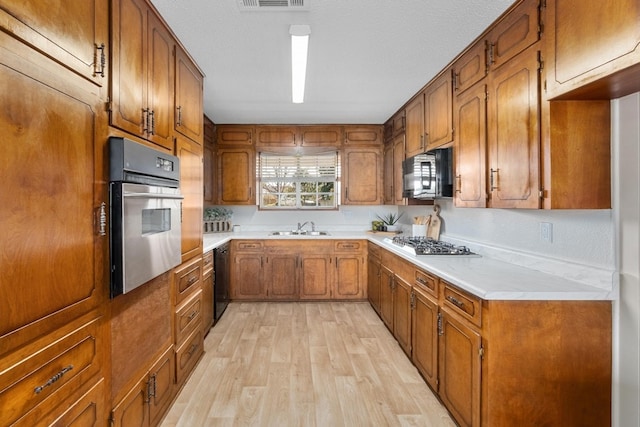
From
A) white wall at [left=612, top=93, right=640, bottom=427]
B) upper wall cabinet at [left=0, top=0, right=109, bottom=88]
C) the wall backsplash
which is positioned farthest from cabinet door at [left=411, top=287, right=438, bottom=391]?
upper wall cabinet at [left=0, top=0, right=109, bottom=88]

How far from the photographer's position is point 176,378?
2.23 metres

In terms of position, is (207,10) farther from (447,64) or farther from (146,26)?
(447,64)

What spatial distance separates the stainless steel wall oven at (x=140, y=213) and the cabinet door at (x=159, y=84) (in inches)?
6.4

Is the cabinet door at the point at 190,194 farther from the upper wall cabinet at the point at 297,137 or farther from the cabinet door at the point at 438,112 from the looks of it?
the cabinet door at the point at 438,112

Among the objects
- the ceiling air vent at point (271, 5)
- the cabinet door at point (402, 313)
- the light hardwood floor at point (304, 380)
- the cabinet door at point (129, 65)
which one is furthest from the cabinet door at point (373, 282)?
the cabinet door at point (129, 65)

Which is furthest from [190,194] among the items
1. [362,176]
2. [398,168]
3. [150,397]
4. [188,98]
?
[362,176]

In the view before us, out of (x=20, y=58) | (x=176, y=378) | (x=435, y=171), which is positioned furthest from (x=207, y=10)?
(x=176, y=378)

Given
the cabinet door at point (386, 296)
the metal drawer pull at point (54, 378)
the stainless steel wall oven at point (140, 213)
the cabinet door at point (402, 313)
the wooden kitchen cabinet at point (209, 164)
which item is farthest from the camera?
the wooden kitchen cabinet at point (209, 164)

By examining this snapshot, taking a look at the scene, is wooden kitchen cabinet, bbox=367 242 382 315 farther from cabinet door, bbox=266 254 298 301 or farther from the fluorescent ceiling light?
the fluorescent ceiling light

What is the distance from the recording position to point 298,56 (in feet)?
7.68

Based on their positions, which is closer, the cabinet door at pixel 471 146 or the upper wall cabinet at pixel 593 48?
the upper wall cabinet at pixel 593 48

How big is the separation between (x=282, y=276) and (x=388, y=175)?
6.67ft

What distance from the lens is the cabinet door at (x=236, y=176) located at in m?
4.63

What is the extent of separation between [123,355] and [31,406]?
0.54 metres
